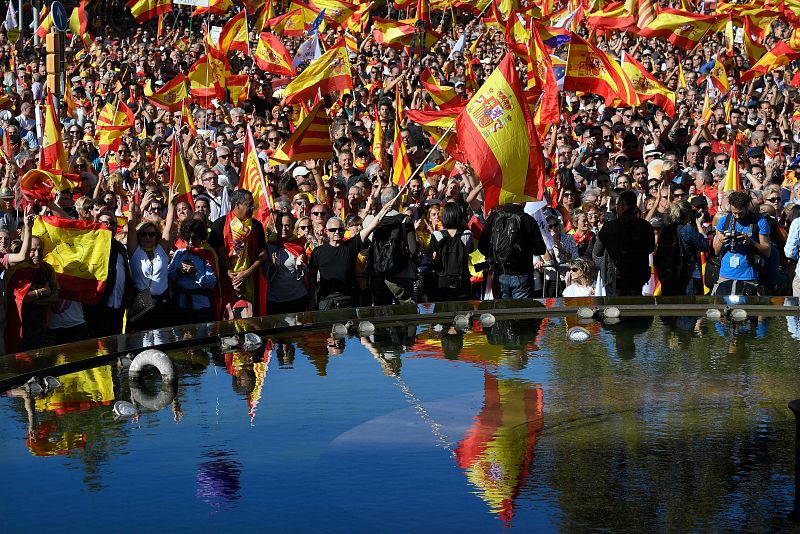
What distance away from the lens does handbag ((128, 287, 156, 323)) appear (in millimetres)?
8914

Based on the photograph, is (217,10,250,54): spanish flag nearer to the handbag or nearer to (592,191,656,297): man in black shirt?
(592,191,656,297): man in black shirt

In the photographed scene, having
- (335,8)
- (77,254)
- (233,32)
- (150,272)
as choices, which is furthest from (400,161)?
(335,8)

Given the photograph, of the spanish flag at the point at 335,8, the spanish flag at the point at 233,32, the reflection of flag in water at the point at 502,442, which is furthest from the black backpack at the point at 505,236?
the spanish flag at the point at 335,8

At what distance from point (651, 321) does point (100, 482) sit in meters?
4.06

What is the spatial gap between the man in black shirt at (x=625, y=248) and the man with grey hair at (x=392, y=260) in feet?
4.92

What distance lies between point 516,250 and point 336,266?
1424 mm

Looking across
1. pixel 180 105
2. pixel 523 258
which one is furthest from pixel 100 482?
pixel 180 105

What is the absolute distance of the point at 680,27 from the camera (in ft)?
66.0

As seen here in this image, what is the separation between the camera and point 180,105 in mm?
18312

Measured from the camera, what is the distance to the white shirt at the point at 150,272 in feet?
29.4

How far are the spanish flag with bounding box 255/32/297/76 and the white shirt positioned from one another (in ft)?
33.9

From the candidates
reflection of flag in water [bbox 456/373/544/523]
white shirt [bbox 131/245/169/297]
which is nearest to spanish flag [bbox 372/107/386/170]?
white shirt [bbox 131/245/169/297]

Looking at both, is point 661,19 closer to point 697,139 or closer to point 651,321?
point 697,139

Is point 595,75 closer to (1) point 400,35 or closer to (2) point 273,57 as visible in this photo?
(2) point 273,57
